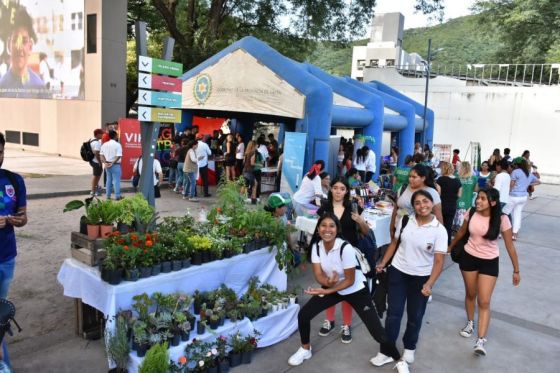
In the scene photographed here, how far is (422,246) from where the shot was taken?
374cm

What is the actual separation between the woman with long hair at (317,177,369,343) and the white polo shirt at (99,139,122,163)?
637 cm

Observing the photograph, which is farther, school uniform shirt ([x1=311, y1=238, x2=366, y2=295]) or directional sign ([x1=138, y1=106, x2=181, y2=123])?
directional sign ([x1=138, y1=106, x2=181, y2=123])

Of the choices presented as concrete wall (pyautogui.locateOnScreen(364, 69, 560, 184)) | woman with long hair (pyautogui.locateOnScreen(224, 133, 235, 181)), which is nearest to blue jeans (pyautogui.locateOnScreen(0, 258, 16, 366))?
woman with long hair (pyautogui.locateOnScreen(224, 133, 235, 181))

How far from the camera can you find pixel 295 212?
718cm

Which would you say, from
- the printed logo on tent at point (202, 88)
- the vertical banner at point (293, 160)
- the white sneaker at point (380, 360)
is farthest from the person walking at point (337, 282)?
the printed logo on tent at point (202, 88)

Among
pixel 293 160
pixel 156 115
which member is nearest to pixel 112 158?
pixel 293 160

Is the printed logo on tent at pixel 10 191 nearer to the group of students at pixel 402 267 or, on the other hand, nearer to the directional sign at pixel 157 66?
the directional sign at pixel 157 66

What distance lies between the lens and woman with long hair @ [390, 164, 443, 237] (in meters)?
4.96

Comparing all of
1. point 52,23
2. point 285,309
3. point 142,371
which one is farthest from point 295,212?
point 52,23

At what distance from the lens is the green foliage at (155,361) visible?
3.14 m

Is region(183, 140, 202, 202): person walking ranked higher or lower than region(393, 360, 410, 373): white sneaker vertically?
higher

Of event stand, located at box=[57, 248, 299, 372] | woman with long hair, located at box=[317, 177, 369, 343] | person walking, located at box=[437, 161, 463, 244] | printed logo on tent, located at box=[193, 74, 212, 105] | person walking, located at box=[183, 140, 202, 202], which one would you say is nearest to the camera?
event stand, located at box=[57, 248, 299, 372]

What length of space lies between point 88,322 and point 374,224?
369 centimetres

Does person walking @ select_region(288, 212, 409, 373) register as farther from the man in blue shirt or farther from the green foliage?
the man in blue shirt
